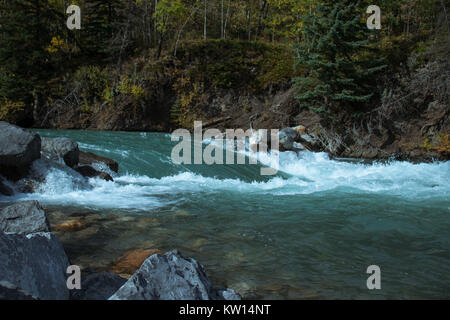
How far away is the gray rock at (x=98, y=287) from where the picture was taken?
280cm

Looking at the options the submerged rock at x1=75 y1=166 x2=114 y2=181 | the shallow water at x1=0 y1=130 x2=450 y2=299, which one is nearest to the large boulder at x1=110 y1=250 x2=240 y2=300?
the shallow water at x1=0 y1=130 x2=450 y2=299

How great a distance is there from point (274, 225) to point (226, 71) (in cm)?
1631

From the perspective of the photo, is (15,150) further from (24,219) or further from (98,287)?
(98,287)

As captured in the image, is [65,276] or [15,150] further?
[15,150]

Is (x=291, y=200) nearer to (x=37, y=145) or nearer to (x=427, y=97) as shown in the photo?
(x=37, y=145)

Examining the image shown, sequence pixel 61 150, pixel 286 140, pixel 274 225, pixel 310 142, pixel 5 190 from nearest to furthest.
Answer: pixel 274 225, pixel 5 190, pixel 61 150, pixel 286 140, pixel 310 142

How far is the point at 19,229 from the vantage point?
13.1 feet

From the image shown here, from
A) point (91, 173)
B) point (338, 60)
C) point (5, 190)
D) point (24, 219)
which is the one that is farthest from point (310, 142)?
point (24, 219)

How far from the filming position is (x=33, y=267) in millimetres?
2688

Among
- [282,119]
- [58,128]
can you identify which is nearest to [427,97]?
[282,119]

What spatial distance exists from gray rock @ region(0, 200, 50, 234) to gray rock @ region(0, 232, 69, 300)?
1.12 metres

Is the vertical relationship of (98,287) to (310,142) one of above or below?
below

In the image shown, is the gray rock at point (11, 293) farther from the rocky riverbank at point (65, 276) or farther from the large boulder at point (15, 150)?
the large boulder at point (15, 150)

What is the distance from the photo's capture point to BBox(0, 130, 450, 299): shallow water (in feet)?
12.6
